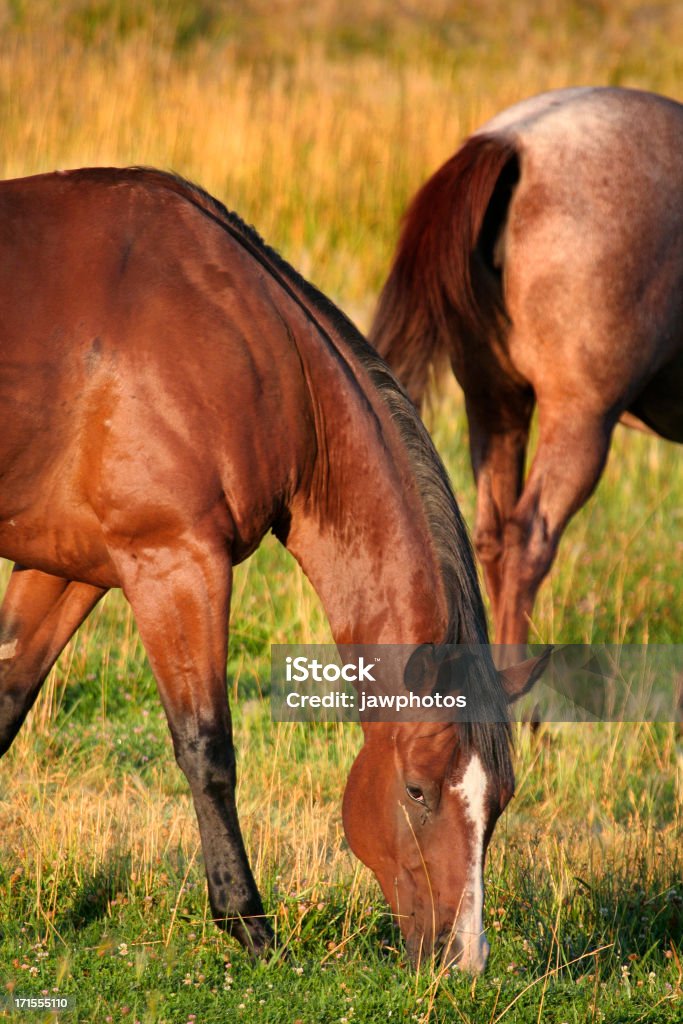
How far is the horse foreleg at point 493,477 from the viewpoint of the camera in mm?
5277

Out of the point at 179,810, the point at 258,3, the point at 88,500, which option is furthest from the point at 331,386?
the point at 258,3

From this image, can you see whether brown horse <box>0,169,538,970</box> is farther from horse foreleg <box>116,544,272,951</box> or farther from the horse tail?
the horse tail

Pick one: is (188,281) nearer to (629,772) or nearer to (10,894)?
(10,894)

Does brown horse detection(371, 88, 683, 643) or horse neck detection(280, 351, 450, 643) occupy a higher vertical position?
brown horse detection(371, 88, 683, 643)

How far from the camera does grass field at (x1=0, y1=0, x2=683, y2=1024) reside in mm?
3094

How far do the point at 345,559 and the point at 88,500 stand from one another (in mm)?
668

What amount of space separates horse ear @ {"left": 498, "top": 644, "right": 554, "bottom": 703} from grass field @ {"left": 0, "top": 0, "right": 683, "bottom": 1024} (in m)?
0.63

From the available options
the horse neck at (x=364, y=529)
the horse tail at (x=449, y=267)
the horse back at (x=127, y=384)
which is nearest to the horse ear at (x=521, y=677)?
the horse neck at (x=364, y=529)


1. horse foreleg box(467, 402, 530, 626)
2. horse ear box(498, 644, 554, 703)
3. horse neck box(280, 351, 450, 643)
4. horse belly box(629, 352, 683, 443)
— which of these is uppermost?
horse belly box(629, 352, 683, 443)

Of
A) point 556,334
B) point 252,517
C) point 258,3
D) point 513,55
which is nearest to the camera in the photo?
point 252,517

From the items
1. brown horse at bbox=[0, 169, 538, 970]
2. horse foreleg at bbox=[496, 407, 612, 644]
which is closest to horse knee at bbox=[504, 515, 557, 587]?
horse foreleg at bbox=[496, 407, 612, 644]

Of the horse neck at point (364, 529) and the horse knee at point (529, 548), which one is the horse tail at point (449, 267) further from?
the horse neck at point (364, 529)

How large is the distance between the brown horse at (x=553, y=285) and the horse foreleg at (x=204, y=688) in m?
2.01

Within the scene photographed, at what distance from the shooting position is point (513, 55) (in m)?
15.3
